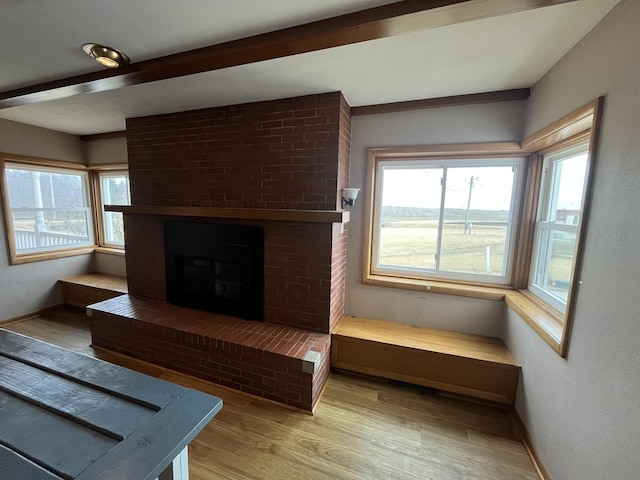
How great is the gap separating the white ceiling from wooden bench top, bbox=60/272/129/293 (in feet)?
7.00

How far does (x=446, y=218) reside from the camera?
7.94 ft

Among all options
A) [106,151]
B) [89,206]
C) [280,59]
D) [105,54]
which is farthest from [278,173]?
[89,206]

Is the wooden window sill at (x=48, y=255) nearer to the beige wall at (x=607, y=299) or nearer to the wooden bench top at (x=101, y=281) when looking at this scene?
the wooden bench top at (x=101, y=281)

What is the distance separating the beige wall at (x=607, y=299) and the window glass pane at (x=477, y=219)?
0.81 metres

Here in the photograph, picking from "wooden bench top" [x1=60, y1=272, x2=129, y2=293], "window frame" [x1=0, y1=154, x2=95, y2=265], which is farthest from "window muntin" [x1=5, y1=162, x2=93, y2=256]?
"wooden bench top" [x1=60, y1=272, x2=129, y2=293]

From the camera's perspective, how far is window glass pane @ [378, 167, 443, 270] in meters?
2.45

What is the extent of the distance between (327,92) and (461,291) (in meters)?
2.03

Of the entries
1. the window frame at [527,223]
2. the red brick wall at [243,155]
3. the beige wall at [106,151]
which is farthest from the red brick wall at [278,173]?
the beige wall at [106,151]

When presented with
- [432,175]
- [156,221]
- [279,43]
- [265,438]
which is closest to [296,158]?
[279,43]

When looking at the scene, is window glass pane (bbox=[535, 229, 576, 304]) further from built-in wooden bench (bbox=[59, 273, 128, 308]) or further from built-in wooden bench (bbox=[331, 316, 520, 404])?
built-in wooden bench (bbox=[59, 273, 128, 308])

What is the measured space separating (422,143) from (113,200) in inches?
167

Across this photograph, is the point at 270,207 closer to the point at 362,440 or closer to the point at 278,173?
the point at 278,173

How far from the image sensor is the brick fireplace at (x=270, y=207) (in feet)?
6.77

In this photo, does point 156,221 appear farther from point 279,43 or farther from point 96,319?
point 279,43
